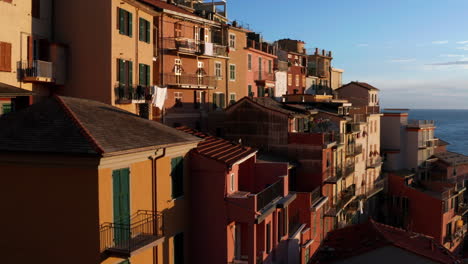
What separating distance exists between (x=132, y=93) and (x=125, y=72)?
4.05ft

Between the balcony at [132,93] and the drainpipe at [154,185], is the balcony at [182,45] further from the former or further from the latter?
the drainpipe at [154,185]

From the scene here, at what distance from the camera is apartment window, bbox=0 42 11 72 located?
71.8 feet

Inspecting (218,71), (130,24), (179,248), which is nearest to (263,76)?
(218,71)

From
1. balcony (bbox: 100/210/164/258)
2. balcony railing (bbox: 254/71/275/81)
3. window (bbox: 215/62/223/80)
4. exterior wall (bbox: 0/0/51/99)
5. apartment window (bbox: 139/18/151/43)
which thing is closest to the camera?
balcony (bbox: 100/210/164/258)

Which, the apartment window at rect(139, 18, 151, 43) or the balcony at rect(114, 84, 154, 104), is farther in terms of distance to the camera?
the apartment window at rect(139, 18, 151, 43)

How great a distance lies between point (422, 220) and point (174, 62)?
100 feet

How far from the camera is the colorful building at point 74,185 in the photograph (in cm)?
1303

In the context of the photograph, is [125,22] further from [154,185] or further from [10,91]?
[154,185]

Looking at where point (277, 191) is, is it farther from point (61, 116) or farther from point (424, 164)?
point (424, 164)

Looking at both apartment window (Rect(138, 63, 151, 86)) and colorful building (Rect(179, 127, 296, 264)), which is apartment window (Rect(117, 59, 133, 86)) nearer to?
apartment window (Rect(138, 63, 151, 86))

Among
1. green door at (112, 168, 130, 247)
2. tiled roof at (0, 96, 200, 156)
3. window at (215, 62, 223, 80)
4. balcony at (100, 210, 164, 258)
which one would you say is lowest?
balcony at (100, 210, 164, 258)

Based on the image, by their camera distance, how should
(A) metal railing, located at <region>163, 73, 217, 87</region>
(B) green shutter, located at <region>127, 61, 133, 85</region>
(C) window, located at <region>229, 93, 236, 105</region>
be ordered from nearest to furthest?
1. (B) green shutter, located at <region>127, 61, 133, 85</region>
2. (A) metal railing, located at <region>163, 73, 217, 87</region>
3. (C) window, located at <region>229, 93, 236, 105</region>

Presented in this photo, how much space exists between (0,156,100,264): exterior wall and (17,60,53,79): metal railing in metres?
10.6

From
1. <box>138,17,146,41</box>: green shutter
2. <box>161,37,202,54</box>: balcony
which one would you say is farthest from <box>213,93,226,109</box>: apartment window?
<box>138,17,146,41</box>: green shutter
